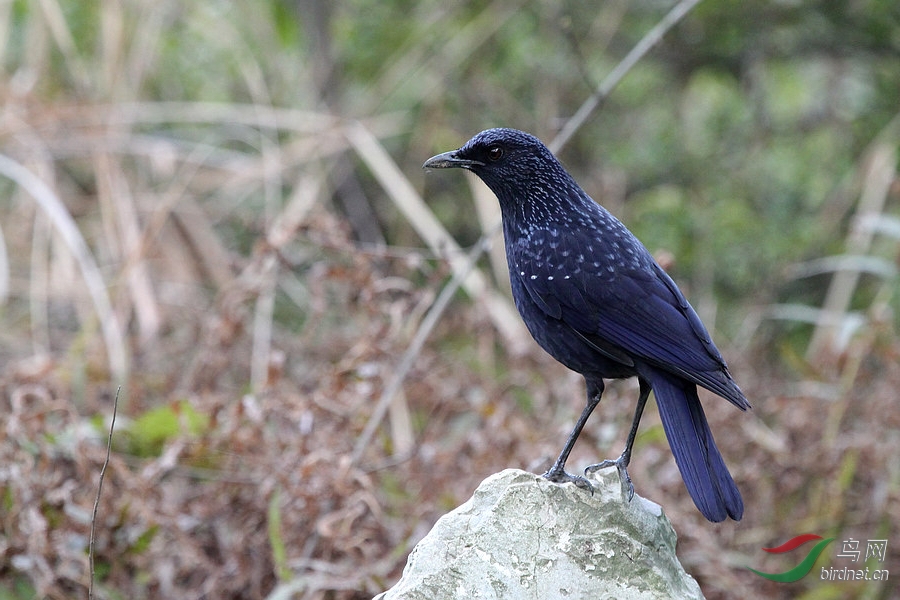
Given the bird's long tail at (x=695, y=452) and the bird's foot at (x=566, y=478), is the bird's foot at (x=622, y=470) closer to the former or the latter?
the bird's foot at (x=566, y=478)

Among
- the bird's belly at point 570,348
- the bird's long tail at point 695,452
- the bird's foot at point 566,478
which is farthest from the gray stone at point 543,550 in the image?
the bird's belly at point 570,348

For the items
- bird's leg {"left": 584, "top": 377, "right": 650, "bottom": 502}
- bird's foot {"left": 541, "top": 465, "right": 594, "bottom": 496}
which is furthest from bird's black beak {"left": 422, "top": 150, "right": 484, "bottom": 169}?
bird's foot {"left": 541, "top": 465, "right": 594, "bottom": 496}

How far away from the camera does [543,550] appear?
267 cm

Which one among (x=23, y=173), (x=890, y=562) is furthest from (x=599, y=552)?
(x=23, y=173)

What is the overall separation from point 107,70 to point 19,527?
392 cm

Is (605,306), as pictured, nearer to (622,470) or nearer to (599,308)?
(599,308)

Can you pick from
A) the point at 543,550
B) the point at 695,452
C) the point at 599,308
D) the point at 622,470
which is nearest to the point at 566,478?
the point at 622,470

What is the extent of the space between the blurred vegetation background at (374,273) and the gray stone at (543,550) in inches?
45.9

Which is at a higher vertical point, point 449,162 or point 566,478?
point 449,162

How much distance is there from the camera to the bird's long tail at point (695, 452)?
8.53 feet

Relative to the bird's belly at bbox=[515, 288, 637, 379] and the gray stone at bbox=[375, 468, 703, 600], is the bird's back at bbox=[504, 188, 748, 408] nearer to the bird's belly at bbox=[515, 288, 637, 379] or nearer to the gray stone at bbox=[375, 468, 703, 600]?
the bird's belly at bbox=[515, 288, 637, 379]

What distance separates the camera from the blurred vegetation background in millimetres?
4109

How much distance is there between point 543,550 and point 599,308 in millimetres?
769

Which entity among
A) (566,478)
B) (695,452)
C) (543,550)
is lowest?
(543,550)
